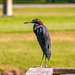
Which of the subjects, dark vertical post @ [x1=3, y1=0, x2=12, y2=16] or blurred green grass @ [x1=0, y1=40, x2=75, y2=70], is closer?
blurred green grass @ [x1=0, y1=40, x2=75, y2=70]

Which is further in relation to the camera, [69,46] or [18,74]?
[69,46]

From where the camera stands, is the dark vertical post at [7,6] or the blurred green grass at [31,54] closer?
the blurred green grass at [31,54]

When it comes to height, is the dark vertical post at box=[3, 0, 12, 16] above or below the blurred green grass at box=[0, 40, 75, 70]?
below

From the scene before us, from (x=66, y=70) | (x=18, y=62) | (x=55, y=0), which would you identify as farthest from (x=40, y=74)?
(x=55, y=0)

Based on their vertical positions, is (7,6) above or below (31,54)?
below

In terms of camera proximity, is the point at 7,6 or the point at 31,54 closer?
the point at 31,54

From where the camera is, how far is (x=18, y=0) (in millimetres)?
59438

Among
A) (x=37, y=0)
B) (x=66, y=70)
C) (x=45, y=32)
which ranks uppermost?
(x=45, y=32)

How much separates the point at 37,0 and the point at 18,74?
48539 millimetres

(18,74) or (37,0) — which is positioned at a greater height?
(18,74)

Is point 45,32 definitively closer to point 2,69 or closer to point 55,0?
point 2,69

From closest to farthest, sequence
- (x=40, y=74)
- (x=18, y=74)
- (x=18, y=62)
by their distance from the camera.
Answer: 1. (x=40, y=74)
2. (x=18, y=74)
3. (x=18, y=62)

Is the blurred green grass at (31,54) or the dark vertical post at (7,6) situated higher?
the blurred green grass at (31,54)

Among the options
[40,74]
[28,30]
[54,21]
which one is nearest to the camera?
[40,74]
